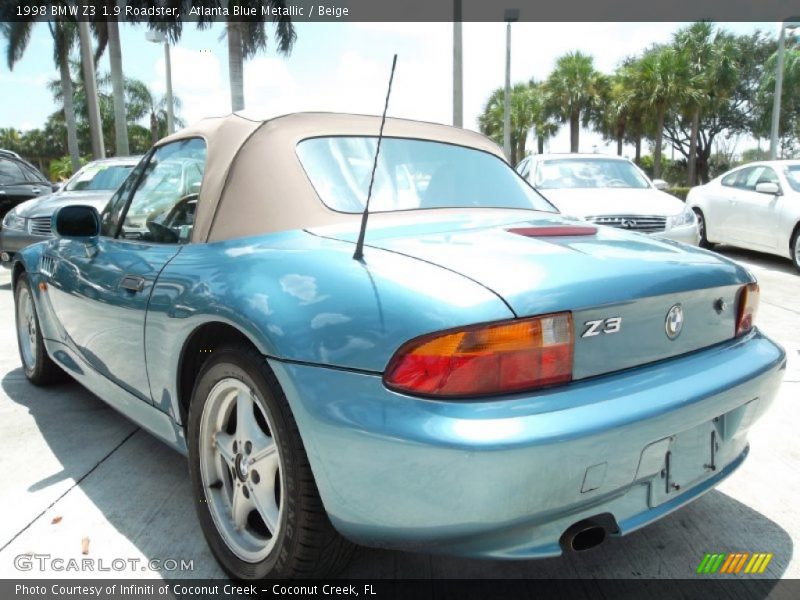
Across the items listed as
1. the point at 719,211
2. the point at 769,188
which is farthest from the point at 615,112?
the point at 769,188

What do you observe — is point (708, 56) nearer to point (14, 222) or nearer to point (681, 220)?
point (681, 220)

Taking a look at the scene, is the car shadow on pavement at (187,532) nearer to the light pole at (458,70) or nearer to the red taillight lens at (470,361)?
the red taillight lens at (470,361)

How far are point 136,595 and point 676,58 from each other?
35444 mm

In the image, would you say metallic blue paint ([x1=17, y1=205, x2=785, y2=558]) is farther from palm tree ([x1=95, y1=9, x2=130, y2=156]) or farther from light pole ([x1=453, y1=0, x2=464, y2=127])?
palm tree ([x1=95, y1=9, x2=130, y2=156])

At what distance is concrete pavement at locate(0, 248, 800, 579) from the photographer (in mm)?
2146

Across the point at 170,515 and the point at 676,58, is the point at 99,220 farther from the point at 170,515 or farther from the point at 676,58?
the point at 676,58

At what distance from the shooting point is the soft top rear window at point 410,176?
226cm

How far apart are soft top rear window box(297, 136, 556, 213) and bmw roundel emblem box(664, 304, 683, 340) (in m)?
0.96

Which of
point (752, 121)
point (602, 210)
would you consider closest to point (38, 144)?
point (752, 121)

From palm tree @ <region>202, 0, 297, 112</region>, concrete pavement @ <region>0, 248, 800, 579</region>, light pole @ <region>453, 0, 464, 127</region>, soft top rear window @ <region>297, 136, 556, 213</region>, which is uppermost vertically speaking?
palm tree @ <region>202, 0, 297, 112</region>

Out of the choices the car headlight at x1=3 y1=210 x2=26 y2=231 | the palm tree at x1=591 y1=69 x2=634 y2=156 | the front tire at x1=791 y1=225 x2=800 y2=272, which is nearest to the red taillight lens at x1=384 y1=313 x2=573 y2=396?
the car headlight at x1=3 y1=210 x2=26 y2=231

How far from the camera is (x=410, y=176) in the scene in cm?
252

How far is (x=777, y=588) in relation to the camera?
2.00 m

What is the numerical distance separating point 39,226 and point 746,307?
7.56 meters
